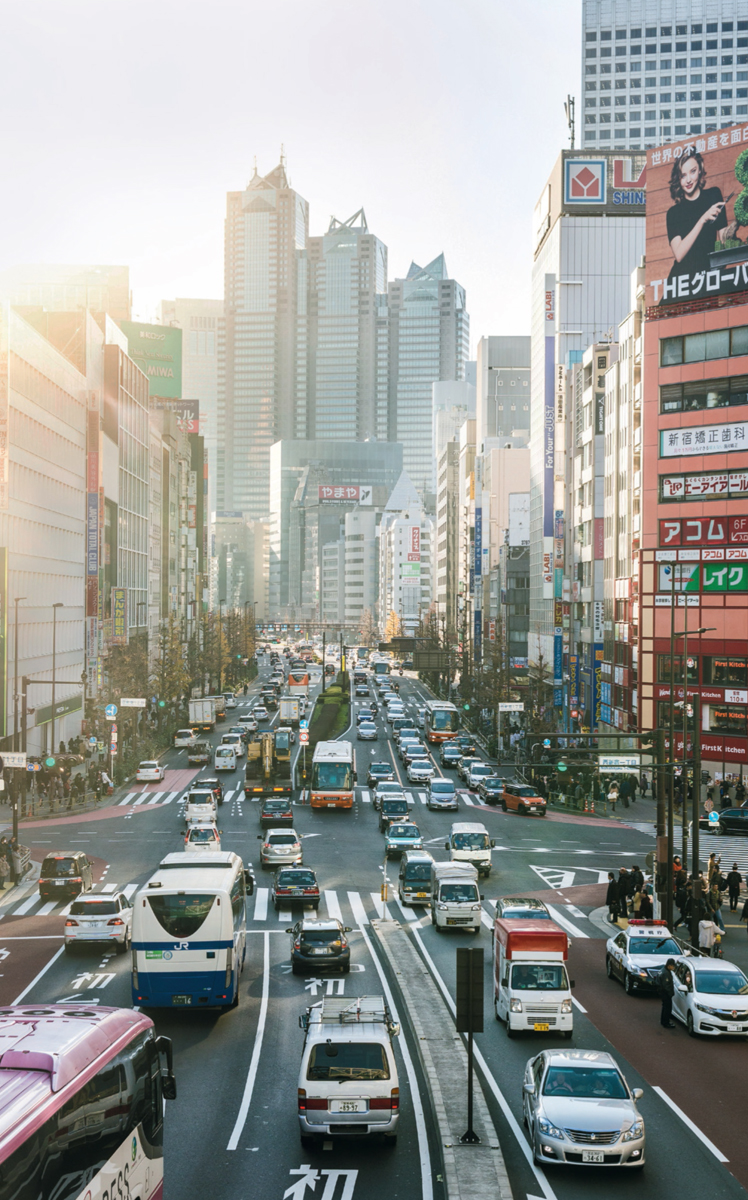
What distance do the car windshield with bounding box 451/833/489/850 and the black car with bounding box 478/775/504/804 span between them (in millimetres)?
19985

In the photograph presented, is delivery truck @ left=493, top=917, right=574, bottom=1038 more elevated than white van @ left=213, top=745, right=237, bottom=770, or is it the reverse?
delivery truck @ left=493, top=917, right=574, bottom=1038

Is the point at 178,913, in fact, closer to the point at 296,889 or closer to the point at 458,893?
the point at 458,893

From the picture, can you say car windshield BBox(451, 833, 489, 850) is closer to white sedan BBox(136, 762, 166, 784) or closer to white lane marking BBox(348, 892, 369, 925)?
white lane marking BBox(348, 892, 369, 925)

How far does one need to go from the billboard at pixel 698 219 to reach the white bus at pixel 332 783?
33950 mm

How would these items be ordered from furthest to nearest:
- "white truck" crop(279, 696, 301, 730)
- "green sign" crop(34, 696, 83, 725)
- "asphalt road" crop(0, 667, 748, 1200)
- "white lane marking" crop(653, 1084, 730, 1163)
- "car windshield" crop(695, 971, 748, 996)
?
"white truck" crop(279, 696, 301, 730) < "green sign" crop(34, 696, 83, 725) < "car windshield" crop(695, 971, 748, 996) < "white lane marking" crop(653, 1084, 730, 1163) < "asphalt road" crop(0, 667, 748, 1200)

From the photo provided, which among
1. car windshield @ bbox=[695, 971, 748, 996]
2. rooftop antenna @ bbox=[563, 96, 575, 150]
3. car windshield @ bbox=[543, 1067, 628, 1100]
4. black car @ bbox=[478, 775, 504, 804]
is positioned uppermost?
rooftop antenna @ bbox=[563, 96, 575, 150]

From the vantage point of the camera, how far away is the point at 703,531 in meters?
71.2

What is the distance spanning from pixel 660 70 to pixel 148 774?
480 feet

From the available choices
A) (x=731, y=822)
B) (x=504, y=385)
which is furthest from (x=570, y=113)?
(x=731, y=822)

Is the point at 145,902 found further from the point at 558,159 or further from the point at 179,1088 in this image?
the point at 558,159

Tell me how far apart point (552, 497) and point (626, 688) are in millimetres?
33334

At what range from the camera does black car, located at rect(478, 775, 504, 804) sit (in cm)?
6725

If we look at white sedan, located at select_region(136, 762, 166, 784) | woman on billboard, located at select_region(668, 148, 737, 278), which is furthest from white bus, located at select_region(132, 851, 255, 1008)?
woman on billboard, located at select_region(668, 148, 737, 278)

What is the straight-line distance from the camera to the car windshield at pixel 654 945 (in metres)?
30.5
